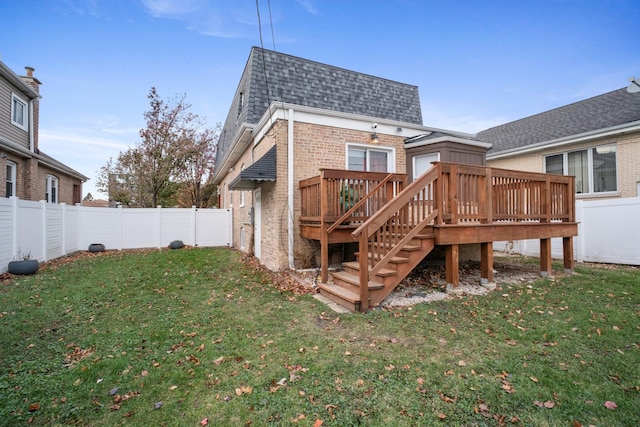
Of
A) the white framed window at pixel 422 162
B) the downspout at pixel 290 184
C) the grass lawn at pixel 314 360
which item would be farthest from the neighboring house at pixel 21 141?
the white framed window at pixel 422 162

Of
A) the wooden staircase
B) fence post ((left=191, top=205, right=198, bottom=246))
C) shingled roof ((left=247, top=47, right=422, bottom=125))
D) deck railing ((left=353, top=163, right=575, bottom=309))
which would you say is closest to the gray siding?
fence post ((left=191, top=205, right=198, bottom=246))

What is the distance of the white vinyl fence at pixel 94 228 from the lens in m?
8.26

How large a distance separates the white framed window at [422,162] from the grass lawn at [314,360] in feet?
13.9

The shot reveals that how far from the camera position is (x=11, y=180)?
11.8 meters

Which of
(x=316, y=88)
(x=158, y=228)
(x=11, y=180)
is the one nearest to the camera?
(x=316, y=88)

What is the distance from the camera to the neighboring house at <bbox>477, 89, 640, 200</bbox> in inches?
398

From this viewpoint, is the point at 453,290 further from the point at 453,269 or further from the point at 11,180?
the point at 11,180

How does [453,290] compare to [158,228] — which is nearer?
[453,290]

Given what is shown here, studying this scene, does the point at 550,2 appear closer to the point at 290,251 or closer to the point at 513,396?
the point at 290,251

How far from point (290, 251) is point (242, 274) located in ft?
4.82

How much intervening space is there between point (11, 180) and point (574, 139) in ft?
72.5

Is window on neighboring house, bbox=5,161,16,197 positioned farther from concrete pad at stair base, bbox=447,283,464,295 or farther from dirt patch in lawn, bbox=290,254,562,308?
concrete pad at stair base, bbox=447,283,464,295

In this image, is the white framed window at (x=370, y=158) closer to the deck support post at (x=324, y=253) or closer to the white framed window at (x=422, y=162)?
the white framed window at (x=422, y=162)

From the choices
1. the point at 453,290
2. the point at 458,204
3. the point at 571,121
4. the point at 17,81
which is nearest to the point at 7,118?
the point at 17,81
